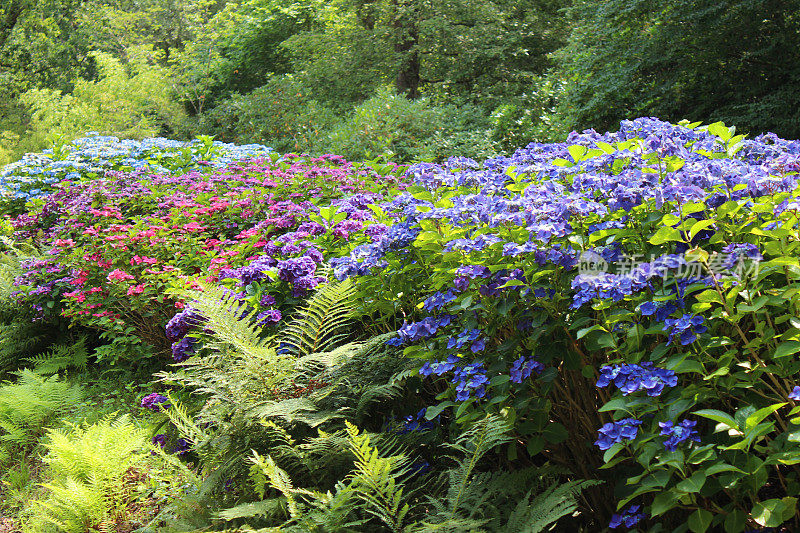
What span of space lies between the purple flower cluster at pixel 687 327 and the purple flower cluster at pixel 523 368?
1.48 feet

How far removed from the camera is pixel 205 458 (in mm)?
2527

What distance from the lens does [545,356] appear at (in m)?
1.99

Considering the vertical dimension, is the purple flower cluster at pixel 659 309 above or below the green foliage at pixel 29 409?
above

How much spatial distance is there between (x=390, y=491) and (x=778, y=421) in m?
1.13

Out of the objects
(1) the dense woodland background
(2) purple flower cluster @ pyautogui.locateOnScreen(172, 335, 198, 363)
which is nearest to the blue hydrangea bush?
(2) purple flower cluster @ pyautogui.locateOnScreen(172, 335, 198, 363)

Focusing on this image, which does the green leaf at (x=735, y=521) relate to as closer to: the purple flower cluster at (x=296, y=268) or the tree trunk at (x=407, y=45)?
the purple flower cluster at (x=296, y=268)

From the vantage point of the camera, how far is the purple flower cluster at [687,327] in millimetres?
1609

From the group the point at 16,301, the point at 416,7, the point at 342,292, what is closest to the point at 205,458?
the point at 342,292

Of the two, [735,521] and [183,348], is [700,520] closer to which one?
[735,521]

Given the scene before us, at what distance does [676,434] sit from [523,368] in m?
0.52

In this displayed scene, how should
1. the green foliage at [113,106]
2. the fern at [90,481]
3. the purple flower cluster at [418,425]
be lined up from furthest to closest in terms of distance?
the green foliage at [113,106] → the fern at [90,481] → the purple flower cluster at [418,425]

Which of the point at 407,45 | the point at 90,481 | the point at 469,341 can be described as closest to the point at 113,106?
the point at 407,45

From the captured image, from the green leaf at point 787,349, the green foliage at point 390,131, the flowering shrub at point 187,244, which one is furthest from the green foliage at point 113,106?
the green leaf at point 787,349

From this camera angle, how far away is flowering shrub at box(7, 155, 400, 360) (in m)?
3.49
